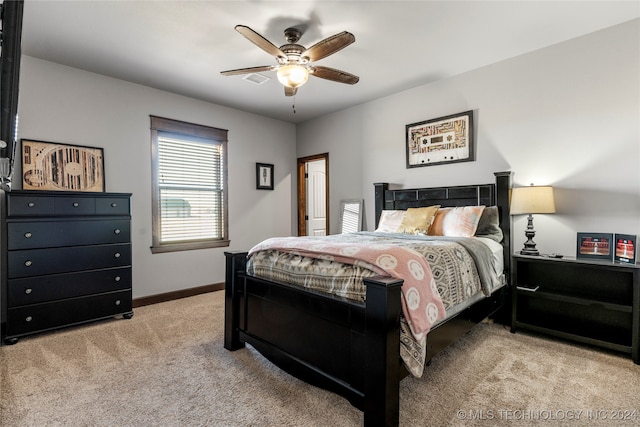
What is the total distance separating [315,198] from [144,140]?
113 inches

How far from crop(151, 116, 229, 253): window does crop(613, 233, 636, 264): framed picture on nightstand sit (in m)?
4.36

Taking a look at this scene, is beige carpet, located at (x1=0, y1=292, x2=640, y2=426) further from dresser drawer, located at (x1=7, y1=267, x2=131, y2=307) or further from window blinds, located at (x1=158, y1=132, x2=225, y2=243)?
window blinds, located at (x1=158, y1=132, x2=225, y2=243)

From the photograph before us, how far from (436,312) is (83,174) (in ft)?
12.3

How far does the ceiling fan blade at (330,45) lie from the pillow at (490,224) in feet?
6.95

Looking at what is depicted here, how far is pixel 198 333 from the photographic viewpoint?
2.98 metres

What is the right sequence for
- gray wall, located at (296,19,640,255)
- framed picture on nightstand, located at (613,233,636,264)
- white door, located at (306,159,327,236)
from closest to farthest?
1. framed picture on nightstand, located at (613,233,636,264)
2. gray wall, located at (296,19,640,255)
3. white door, located at (306,159,327,236)

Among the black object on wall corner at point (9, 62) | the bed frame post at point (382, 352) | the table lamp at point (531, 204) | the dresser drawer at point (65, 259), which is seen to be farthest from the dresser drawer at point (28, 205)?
the table lamp at point (531, 204)

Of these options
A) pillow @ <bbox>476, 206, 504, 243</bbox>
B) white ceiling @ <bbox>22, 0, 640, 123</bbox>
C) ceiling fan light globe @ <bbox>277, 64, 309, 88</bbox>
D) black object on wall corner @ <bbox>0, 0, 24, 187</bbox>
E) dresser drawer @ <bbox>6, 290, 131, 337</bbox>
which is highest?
white ceiling @ <bbox>22, 0, 640, 123</bbox>

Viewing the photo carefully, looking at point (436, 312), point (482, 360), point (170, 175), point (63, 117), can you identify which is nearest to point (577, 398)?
point (482, 360)

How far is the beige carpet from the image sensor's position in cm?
175

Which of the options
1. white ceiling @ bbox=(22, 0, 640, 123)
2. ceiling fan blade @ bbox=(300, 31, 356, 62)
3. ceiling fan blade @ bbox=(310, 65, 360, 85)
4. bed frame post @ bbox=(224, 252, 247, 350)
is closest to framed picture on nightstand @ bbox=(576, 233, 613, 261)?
white ceiling @ bbox=(22, 0, 640, 123)

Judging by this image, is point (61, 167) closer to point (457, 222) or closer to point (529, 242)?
point (457, 222)

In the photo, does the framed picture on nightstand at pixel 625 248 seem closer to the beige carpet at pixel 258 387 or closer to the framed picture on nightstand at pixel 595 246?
the framed picture on nightstand at pixel 595 246

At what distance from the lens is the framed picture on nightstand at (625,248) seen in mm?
2518
